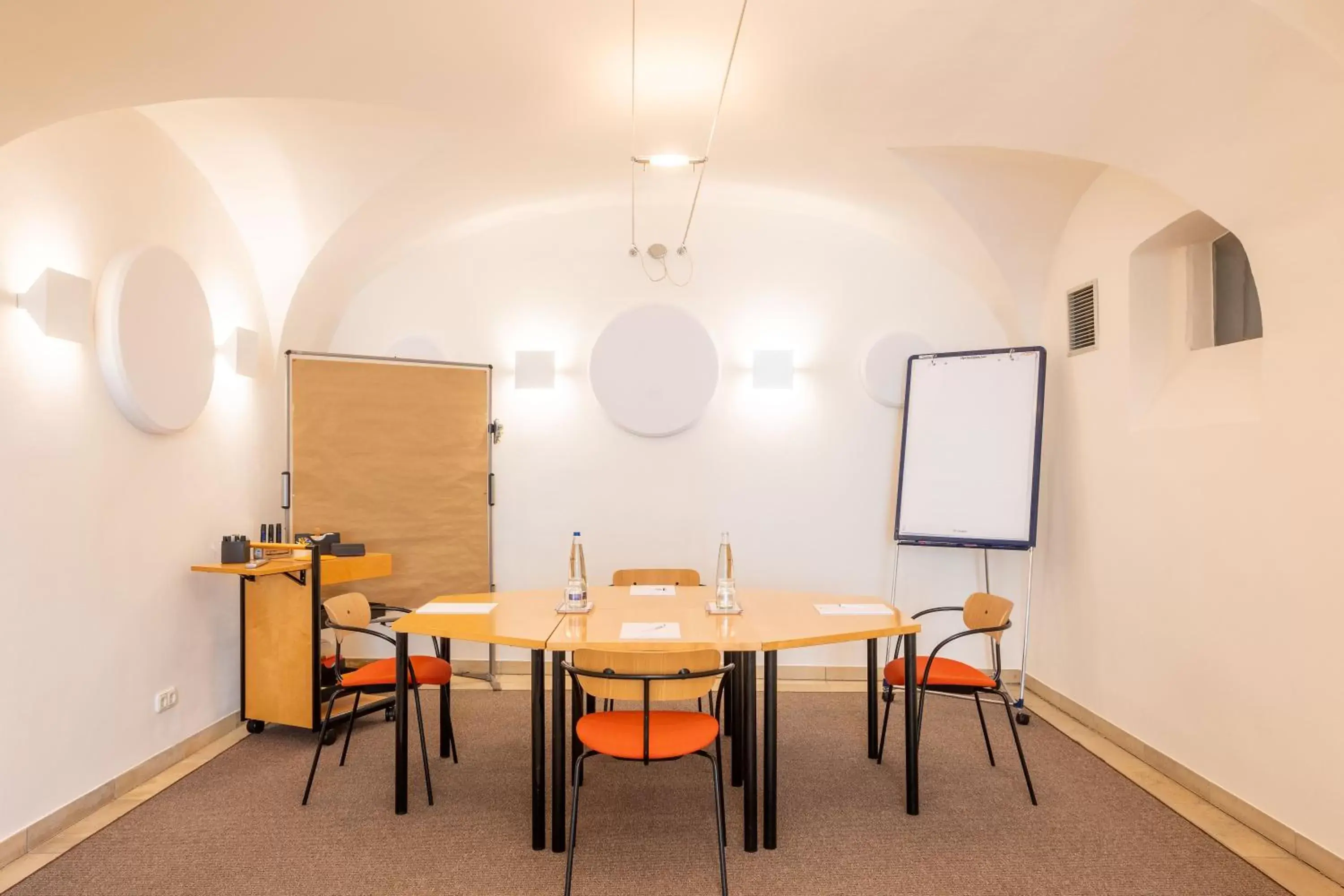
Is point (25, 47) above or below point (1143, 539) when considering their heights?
above

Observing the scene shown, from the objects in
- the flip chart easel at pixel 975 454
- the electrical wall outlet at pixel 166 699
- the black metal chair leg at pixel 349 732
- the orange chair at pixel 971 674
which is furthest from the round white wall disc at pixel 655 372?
the electrical wall outlet at pixel 166 699

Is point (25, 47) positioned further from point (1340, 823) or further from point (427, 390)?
point (1340, 823)

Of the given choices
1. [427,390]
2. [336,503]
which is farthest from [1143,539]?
[336,503]

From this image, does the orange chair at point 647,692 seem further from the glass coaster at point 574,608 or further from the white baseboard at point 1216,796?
the white baseboard at point 1216,796

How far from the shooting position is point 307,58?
113 inches

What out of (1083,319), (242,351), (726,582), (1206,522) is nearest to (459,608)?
(726,582)

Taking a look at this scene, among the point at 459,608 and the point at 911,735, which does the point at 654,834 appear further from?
the point at 459,608

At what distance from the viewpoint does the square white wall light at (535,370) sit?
5285 mm

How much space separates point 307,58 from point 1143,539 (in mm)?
4173

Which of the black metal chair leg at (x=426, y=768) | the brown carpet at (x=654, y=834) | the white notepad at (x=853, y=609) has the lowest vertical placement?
the brown carpet at (x=654, y=834)

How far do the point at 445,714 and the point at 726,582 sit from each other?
1.48 metres

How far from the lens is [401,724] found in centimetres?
306

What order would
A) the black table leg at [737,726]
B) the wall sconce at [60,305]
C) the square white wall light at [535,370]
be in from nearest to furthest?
the wall sconce at [60,305] < the black table leg at [737,726] < the square white wall light at [535,370]

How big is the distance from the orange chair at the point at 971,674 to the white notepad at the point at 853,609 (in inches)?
9.4
